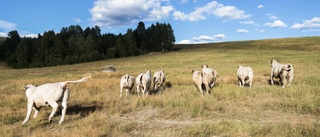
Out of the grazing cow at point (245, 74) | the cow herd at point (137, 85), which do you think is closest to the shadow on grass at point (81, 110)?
the cow herd at point (137, 85)

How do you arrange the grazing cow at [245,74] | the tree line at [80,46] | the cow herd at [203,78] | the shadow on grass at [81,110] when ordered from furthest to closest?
the tree line at [80,46] < the grazing cow at [245,74] < the cow herd at [203,78] < the shadow on grass at [81,110]

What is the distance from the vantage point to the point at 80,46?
95.6 metres

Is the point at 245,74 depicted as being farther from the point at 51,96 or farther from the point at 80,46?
the point at 80,46

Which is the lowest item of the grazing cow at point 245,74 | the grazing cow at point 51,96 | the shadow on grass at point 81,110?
the shadow on grass at point 81,110

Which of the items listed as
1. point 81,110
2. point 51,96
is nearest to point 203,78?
point 81,110

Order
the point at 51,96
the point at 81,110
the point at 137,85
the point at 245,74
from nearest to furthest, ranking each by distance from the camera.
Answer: the point at 51,96
the point at 81,110
the point at 137,85
the point at 245,74

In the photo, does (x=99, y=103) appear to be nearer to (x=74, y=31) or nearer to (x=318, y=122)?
(x=318, y=122)

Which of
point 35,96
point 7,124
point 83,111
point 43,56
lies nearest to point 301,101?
point 83,111

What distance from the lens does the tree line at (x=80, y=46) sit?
8874 cm

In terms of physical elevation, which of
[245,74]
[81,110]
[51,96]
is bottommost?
[81,110]

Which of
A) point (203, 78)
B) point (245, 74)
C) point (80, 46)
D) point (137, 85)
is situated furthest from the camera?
point (80, 46)

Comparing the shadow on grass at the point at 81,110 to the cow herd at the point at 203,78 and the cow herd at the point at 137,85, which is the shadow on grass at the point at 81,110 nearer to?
the cow herd at the point at 137,85

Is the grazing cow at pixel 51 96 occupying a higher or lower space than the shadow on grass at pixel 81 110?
higher

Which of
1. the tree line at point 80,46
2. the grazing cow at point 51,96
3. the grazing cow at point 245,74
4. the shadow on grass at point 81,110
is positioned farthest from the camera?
the tree line at point 80,46
